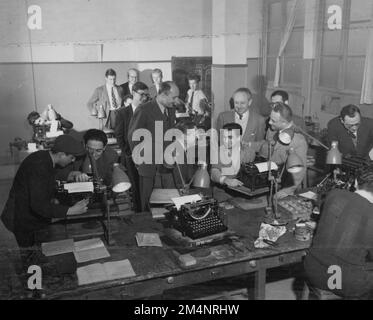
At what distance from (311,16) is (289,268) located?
5120 millimetres

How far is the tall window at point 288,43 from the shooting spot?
7.79 m

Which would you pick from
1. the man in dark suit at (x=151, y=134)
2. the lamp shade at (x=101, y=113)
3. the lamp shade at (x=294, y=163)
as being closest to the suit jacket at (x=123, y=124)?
the man in dark suit at (x=151, y=134)

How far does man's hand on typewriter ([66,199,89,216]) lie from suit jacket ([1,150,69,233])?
0.04 meters

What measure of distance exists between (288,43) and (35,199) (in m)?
6.68

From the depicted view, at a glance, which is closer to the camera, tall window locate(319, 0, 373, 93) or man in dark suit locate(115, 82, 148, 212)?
man in dark suit locate(115, 82, 148, 212)

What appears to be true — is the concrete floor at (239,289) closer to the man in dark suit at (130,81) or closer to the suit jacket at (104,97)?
the suit jacket at (104,97)

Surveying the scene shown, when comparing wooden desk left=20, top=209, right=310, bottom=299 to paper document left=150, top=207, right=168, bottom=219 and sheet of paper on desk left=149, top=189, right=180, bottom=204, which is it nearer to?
paper document left=150, top=207, right=168, bottom=219

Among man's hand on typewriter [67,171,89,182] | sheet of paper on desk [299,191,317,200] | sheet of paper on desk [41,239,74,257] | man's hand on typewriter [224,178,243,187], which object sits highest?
man's hand on typewriter [67,171,89,182]

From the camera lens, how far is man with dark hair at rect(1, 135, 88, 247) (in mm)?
2971

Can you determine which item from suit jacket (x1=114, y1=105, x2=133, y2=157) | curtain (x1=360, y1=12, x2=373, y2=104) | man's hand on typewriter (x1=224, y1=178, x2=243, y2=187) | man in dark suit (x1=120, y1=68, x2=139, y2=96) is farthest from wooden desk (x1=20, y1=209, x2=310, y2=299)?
man in dark suit (x1=120, y1=68, x2=139, y2=96)

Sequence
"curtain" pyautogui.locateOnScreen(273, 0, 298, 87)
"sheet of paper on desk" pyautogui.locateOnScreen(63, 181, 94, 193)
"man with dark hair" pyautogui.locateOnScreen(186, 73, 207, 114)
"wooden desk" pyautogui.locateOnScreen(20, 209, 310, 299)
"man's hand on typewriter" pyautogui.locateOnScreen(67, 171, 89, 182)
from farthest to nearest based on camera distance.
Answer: "curtain" pyautogui.locateOnScreen(273, 0, 298, 87), "man with dark hair" pyautogui.locateOnScreen(186, 73, 207, 114), "man's hand on typewriter" pyautogui.locateOnScreen(67, 171, 89, 182), "sheet of paper on desk" pyautogui.locateOnScreen(63, 181, 94, 193), "wooden desk" pyautogui.locateOnScreen(20, 209, 310, 299)

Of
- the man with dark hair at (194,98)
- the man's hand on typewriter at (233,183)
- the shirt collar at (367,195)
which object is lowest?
the man's hand on typewriter at (233,183)

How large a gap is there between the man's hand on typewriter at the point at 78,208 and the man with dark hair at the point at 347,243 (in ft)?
5.63

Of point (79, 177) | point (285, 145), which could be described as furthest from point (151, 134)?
point (285, 145)
